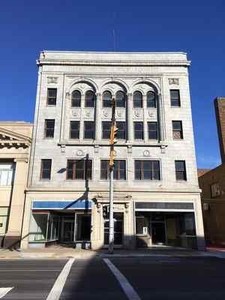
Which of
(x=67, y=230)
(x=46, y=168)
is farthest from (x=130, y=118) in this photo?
(x=67, y=230)

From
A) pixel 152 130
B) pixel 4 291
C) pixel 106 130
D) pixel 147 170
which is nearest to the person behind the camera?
pixel 4 291

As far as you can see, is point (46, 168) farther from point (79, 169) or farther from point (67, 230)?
point (67, 230)

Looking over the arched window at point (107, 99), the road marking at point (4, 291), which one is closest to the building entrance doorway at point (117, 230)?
the arched window at point (107, 99)

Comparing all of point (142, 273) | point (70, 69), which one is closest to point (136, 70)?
point (70, 69)

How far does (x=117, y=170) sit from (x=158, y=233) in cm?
732

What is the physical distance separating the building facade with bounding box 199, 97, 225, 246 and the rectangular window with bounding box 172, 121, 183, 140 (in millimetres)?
5719

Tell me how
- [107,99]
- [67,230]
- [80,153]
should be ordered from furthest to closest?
[107,99] < [67,230] < [80,153]

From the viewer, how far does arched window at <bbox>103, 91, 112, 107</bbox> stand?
3188cm

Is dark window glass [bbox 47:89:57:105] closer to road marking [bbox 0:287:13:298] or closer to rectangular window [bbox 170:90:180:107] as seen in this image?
rectangular window [bbox 170:90:180:107]

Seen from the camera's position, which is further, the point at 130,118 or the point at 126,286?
the point at 130,118

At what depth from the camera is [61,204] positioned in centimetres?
2798

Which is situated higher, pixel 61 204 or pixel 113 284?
pixel 61 204

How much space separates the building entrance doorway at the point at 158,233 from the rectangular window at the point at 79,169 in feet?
26.2

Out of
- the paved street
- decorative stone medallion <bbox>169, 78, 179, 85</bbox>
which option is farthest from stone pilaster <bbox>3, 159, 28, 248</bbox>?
decorative stone medallion <bbox>169, 78, 179, 85</bbox>
